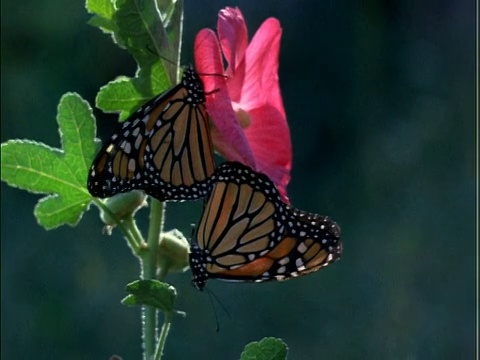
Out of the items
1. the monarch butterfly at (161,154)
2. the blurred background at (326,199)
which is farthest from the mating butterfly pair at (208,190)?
the blurred background at (326,199)

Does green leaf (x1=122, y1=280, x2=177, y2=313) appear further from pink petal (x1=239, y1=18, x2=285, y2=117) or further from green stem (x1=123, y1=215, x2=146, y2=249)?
pink petal (x1=239, y1=18, x2=285, y2=117)

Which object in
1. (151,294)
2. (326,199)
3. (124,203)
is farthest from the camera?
(326,199)

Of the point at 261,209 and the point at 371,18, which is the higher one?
the point at 261,209

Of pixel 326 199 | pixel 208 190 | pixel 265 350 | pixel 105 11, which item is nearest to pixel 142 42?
pixel 105 11

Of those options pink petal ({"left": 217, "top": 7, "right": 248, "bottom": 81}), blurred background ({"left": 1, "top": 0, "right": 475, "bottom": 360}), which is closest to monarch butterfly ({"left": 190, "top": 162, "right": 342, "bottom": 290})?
pink petal ({"left": 217, "top": 7, "right": 248, "bottom": 81})

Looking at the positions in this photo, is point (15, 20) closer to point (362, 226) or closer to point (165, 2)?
point (362, 226)

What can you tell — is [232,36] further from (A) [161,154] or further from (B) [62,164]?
(B) [62,164]

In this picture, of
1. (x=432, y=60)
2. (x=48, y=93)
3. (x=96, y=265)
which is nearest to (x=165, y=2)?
(x=96, y=265)
